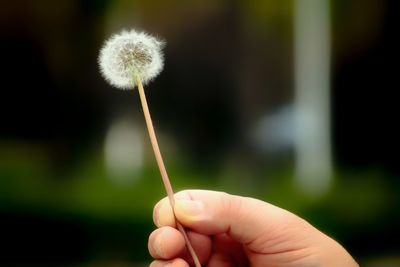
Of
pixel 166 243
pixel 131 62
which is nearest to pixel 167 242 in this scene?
pixel 166 243

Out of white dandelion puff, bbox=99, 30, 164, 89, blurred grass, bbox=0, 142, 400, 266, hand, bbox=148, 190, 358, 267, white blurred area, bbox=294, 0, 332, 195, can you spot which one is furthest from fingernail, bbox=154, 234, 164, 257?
white blurred area, bbox=294, 0, 332, 195

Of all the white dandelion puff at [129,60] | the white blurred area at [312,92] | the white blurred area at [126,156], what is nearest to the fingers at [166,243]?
the white dandelion puff at [129,60]

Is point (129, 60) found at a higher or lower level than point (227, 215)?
higher

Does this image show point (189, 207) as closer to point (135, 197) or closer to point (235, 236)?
point (235, 236)

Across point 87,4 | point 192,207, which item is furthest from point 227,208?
point 87,4

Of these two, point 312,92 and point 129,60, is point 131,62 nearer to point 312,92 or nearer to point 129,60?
point 129,60

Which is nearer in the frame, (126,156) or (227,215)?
(227,215)

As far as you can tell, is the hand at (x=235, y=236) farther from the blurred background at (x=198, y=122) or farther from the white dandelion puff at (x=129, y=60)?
the blurred background at (x=198, y=122)
